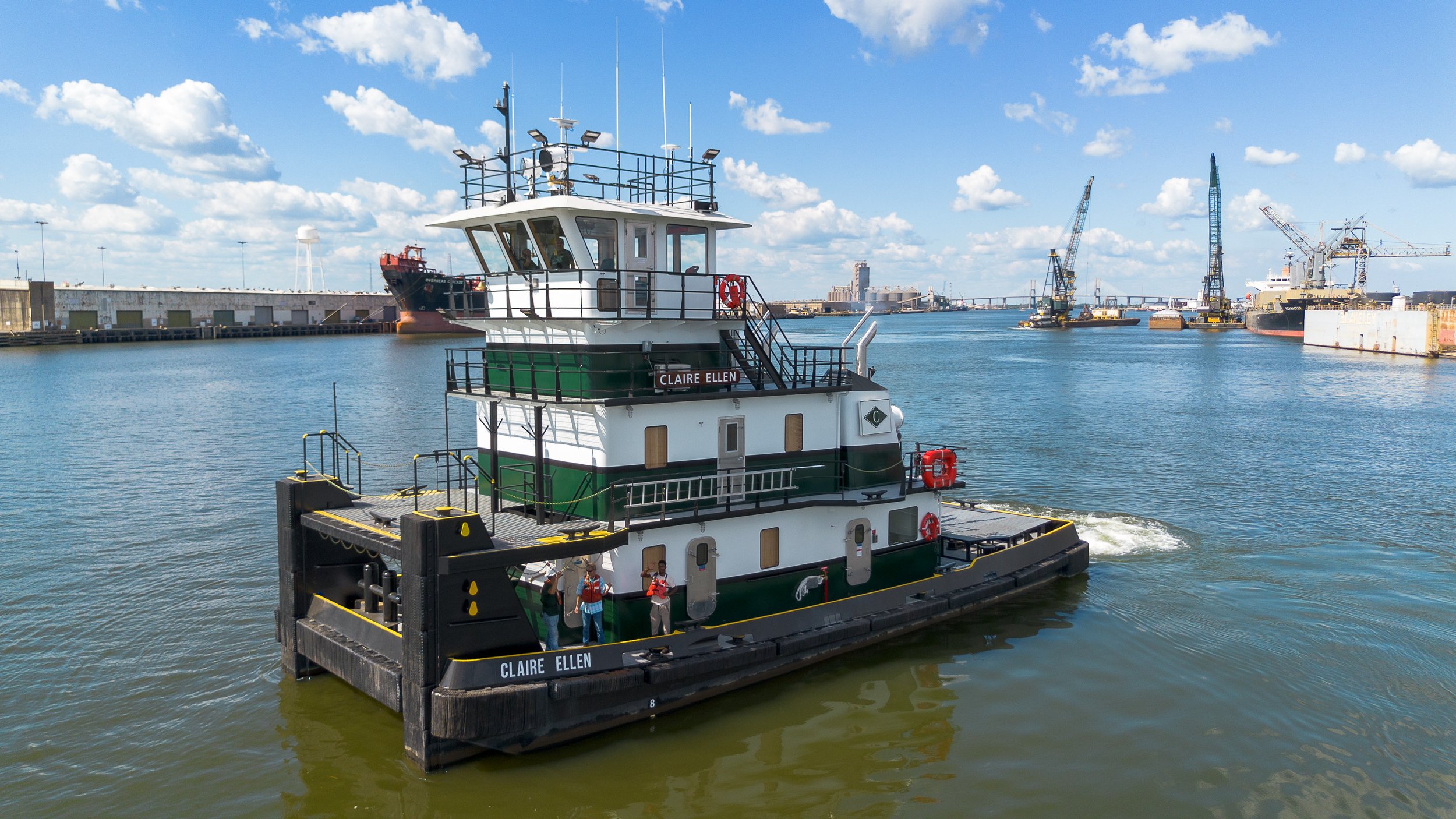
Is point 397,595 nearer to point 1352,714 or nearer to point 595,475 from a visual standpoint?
point 595,475

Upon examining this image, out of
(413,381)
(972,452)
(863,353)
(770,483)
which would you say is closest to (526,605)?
(770,483)

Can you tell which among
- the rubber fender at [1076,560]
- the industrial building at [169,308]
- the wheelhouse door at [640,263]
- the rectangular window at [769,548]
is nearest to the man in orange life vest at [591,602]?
the rectangular window at [769,548]

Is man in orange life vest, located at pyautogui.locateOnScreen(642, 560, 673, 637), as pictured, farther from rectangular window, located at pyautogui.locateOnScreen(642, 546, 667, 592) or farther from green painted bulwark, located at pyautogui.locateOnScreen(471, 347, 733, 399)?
green painted bulwark, located at pyautogui.locateOnScreen(471, 347, 733, 399)

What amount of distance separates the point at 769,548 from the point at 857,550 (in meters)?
1.98

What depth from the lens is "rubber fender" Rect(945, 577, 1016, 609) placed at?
15984 mm

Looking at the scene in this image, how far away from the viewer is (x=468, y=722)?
33.4 feet

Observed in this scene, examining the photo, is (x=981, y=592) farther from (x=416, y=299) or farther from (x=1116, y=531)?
(x=416, y=299)

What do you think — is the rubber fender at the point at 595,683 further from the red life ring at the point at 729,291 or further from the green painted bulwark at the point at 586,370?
the red life ring at the point at 729,291

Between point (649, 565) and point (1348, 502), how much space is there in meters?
24.3

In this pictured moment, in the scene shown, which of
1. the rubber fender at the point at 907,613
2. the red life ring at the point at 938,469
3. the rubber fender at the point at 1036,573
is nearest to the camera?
the rubber fender at the point at 907,613

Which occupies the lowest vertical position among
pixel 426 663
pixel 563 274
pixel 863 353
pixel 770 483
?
pixel 426 663

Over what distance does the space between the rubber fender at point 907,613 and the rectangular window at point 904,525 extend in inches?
46.2

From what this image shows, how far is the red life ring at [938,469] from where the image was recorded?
1560cm

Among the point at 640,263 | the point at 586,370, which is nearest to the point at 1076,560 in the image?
the point at 640,263
